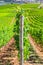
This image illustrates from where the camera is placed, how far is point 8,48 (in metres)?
12.3

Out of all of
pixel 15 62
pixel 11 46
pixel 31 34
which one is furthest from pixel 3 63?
pixel 31 34

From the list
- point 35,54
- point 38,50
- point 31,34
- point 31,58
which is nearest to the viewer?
point 31,58

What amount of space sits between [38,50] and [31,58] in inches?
78.0

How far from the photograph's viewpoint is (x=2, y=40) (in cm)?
1355

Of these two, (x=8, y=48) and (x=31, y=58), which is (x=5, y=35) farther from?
(x=31, y=58)

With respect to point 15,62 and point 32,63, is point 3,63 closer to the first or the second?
point 15,62

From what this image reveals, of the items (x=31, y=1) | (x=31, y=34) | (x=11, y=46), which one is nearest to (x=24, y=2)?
(x=31, y=1)

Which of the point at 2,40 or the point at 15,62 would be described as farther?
the point at 2,40

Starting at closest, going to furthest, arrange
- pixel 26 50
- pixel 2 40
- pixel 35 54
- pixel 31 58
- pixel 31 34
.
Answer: pixel 26 50, pixel 31 58, pixel 35 54, pixel 2 40, pixel 31 34

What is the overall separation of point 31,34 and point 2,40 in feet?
11.9

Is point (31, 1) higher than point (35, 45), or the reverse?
point (35, 45)

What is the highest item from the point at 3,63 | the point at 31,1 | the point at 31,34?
the point at 3,63

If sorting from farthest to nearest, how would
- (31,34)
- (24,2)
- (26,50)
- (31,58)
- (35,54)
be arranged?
(24,2), (31,34), (35,54), (31,58), (26,50)

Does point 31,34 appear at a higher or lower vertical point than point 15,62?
lower
